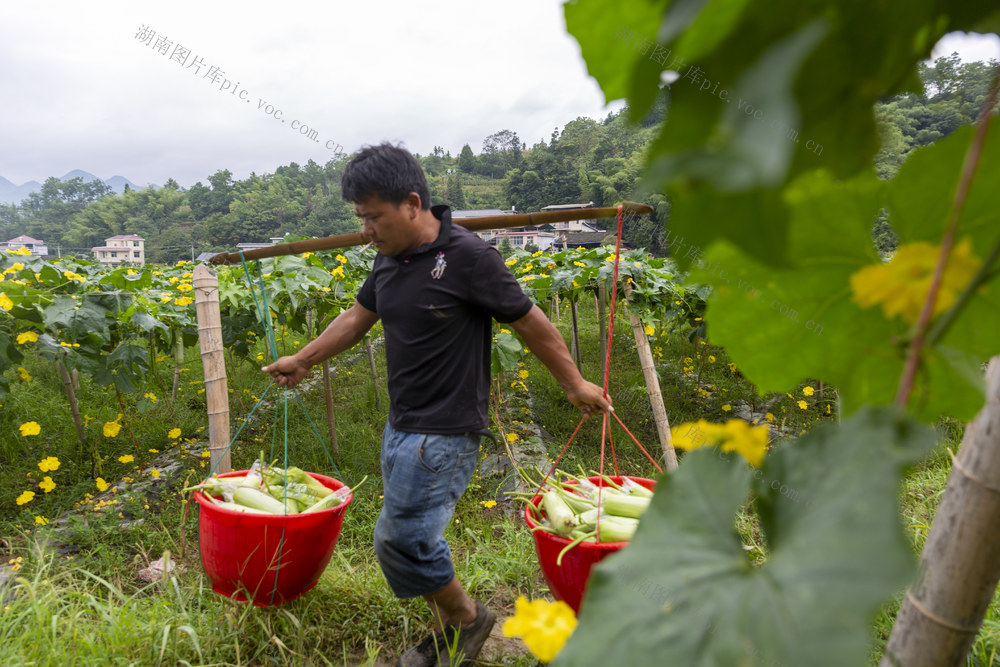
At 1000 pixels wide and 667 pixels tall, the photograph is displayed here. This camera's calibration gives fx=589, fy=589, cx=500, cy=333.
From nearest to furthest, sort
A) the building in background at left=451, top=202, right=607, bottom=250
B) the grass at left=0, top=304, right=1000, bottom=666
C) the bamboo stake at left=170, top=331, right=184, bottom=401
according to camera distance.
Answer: the grass at left=0, top=304, right=1000, bottom=666, the bamboo stake at left=170, top=331, right=184, bottom=401, the building in background at left=451, top=202, right=607, bottom=250

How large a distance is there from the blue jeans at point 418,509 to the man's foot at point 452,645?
0.87ft

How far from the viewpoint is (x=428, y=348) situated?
2.12 m

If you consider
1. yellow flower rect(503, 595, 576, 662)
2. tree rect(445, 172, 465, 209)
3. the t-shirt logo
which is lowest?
yellow flower rect(503, 595, 576, 662)

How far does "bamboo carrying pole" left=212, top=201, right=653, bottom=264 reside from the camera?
1970 millimetres

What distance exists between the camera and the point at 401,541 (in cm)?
209

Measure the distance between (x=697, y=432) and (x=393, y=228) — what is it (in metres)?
1.85

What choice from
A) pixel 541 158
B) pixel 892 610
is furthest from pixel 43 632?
pixel 541 158

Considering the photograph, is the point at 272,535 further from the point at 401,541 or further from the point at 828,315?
the point at 828,315

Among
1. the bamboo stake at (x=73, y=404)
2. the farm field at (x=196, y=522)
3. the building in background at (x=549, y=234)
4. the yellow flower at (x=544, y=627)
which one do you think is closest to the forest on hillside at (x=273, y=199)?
the building in background at (x=549, y=234)

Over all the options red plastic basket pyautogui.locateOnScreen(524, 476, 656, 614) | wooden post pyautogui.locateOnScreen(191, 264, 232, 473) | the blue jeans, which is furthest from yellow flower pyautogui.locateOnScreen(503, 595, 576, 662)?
wooden post pyautogui.locateOnScreen(191, 264, 232, 473)

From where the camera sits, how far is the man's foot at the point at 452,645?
2.25 metres

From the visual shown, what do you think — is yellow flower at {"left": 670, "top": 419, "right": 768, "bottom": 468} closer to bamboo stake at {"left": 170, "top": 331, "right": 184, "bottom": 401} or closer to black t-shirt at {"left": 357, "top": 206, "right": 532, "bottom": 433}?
black t-shirt at {"left": 357, "top": 206, "right": 532, "bottom": 433}

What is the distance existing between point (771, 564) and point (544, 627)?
0.83 feet

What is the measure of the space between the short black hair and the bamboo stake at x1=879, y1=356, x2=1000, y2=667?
1873mm
